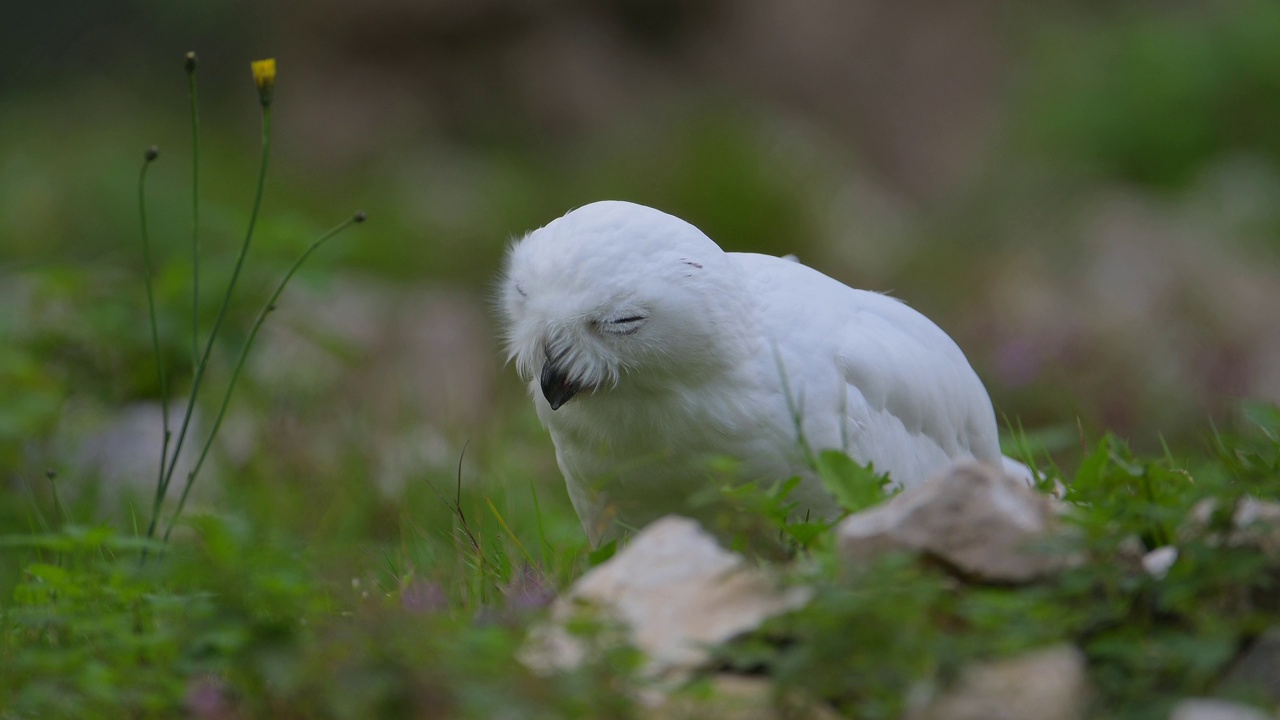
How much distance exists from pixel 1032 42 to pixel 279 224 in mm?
11053

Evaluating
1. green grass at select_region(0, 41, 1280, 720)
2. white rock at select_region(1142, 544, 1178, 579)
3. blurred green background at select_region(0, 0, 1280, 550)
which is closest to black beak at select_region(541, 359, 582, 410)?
green grass at select_region(0, 41, 1280, 720)

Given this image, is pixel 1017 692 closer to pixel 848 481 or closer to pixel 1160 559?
pixel 1160 559

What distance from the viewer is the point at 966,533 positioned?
225cm

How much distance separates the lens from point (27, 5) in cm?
1623

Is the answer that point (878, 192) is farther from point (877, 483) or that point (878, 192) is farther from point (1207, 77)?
point (877, 483)

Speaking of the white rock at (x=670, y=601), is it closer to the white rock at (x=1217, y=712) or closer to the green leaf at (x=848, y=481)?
the green leaf at (x=848, y=481)

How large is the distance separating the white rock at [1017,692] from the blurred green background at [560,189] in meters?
2.61

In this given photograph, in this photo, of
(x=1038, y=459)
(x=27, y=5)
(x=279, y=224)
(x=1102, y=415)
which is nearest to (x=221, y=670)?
(x=279, y=224)

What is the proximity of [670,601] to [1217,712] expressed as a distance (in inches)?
34.6

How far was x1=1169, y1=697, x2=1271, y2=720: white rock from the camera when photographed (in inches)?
76.4

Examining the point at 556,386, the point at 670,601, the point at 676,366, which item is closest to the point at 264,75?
the point at 556,386

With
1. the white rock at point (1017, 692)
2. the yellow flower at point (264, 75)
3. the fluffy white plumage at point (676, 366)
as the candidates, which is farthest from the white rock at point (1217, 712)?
the yellow flower at point (264, 75)

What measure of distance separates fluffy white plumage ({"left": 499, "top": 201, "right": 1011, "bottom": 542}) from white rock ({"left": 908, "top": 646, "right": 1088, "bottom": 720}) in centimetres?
103

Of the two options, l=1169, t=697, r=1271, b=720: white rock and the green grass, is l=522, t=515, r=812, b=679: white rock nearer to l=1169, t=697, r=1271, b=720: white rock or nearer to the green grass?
the green grass
